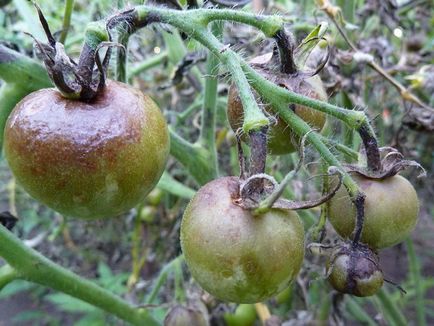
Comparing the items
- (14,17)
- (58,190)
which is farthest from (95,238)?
(58,190)

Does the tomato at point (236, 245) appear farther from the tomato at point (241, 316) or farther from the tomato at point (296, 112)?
the tomato at point (241, 316)

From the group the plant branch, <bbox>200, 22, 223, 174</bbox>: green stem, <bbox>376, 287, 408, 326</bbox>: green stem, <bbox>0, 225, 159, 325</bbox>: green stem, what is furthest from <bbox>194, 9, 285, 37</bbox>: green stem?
<bbox>376, 287, 408, 326</bbox>: green stem

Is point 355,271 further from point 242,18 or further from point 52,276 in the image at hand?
point 52,276

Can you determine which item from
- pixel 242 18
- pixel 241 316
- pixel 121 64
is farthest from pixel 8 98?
pixel 241 316

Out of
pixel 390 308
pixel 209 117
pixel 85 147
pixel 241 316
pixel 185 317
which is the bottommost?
pixel 390 308

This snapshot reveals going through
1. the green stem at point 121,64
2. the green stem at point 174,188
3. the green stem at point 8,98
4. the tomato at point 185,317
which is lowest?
the tomato at point 185,317

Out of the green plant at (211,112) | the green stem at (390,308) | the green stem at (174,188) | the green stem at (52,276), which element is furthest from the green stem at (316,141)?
the green stem at (390,308)

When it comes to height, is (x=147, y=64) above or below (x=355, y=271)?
below
